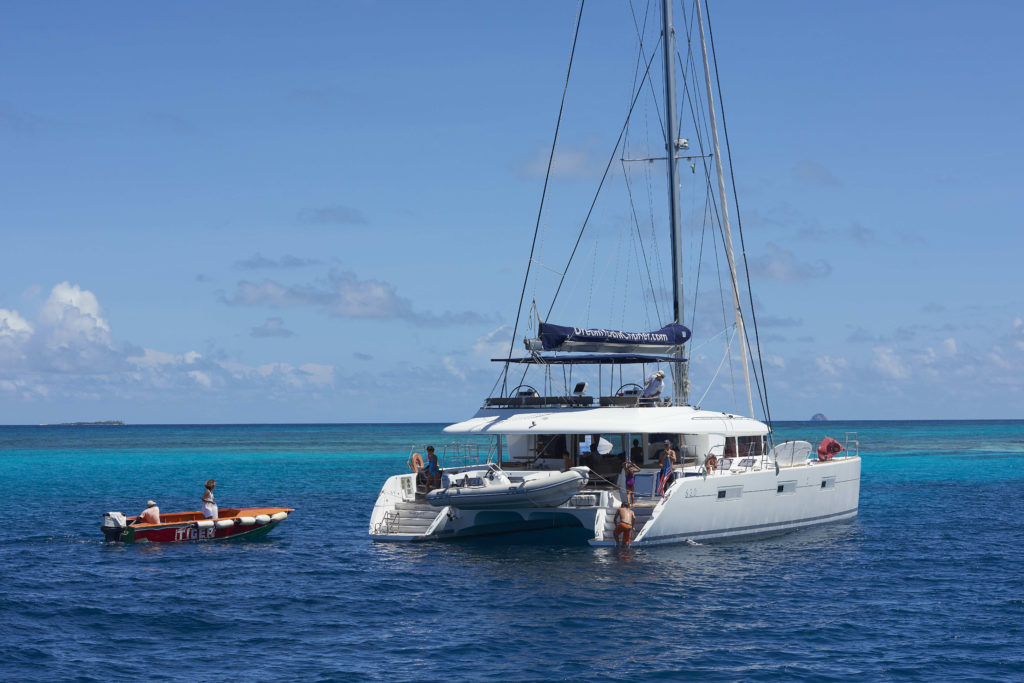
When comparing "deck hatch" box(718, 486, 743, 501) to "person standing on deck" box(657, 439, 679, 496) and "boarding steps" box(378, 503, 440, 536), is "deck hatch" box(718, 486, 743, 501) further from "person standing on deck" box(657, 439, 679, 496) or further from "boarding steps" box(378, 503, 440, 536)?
"boarding steps" box(378, 503, 440, 536)

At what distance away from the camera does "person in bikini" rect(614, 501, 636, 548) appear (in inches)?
803

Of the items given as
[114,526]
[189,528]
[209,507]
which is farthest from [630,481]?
[114,526]

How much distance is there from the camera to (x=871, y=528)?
27.7m

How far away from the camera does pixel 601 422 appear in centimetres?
2153

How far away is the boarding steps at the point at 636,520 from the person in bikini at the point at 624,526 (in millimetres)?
330

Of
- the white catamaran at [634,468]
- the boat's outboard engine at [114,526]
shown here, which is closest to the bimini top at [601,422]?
the white catamaran at [634,468]

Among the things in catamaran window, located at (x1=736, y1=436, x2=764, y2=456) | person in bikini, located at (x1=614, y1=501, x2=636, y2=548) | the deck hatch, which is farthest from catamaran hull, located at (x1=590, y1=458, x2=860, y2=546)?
catamaran window, located at (x1=736, y1=436, x2=764, y2=456)

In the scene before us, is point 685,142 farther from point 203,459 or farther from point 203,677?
point 203,459

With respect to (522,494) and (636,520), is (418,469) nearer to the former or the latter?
(522,494)

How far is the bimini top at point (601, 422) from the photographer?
70.0 feet

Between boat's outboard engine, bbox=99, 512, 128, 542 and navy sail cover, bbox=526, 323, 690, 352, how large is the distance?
1060 centimetres

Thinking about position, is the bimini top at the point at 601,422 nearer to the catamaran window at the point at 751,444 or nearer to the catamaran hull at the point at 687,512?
the catamaran hull at the point at 687,512

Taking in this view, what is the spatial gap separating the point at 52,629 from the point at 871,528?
67.8 ft

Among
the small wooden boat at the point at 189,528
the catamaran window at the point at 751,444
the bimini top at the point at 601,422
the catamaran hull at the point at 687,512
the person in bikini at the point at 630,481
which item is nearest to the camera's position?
the catamaran hull at the point at 687,512
